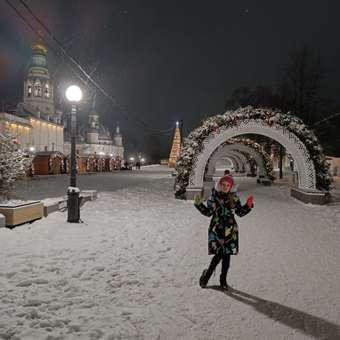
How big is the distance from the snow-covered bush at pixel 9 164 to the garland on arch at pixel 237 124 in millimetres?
7451

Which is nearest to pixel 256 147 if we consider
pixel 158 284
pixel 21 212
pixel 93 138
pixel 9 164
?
pixel 9 164

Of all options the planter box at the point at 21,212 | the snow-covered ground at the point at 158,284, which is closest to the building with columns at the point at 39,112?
the planter box at the point at 21,212

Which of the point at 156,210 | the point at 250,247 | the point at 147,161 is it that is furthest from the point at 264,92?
the point at 147,161

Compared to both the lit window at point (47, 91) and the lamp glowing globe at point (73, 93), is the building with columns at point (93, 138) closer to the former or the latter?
the lit window at point (47, 91)

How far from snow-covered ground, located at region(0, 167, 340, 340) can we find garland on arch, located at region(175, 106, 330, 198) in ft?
19.0

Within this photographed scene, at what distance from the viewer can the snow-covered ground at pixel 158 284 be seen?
350 centimetres

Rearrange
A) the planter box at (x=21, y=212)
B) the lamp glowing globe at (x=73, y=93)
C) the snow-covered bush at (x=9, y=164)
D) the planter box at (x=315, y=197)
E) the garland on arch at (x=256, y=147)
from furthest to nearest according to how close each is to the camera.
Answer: the garland on arch at (x=256, y=147) < the planter box at (x=315, y=197) < the lamp glowing globe at (x=73, y=93) < the snow-covered bush at (x=9, y=164) < the planter box at (x=21, y=212)

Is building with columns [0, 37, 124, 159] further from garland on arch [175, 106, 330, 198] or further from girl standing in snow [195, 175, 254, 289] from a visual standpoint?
girl standing in snow [195, 175, 254, 289]

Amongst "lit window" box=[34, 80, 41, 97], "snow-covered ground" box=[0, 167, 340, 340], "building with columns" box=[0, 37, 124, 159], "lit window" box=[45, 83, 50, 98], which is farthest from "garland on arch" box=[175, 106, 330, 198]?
"lit window" box=[45, 83, 50, 98]

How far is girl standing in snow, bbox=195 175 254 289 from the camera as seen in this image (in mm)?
4508

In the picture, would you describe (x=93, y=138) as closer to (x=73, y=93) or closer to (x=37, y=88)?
(x=37, y=88)

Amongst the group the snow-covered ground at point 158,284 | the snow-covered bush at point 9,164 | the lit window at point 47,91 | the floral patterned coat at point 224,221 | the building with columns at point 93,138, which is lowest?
the snow-covered ground at point 158,284

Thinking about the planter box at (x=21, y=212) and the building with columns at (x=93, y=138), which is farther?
the building with columns at (x=93, y=138)

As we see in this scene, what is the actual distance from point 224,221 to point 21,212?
5688 millimetres
